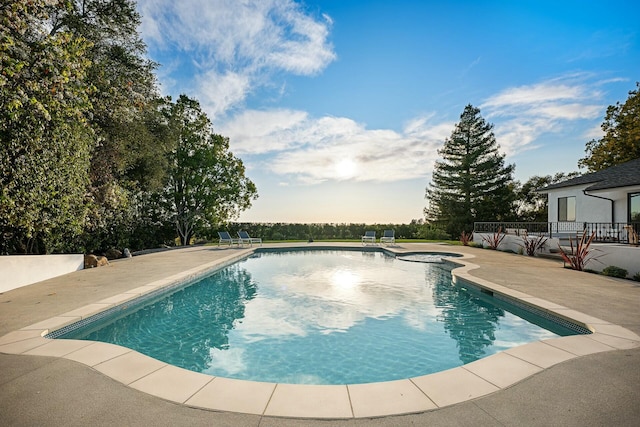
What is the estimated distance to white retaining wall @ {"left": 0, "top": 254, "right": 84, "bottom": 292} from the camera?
691cm

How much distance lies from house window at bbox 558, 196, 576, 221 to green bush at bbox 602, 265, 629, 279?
10079 millimetres

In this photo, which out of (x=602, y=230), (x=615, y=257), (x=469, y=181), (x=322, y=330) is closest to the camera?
(x=322, y=330)

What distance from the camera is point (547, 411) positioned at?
7.89 feet

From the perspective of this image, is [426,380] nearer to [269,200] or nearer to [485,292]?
[485,292]

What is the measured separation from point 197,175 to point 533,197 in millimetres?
29919

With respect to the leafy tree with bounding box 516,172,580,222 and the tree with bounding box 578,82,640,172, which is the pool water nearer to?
the tree with bounding box 578,82,640,172

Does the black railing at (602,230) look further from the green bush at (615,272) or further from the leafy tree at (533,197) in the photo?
the leafy tree at (533,197)

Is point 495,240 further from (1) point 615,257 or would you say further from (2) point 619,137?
(2) point 619,137

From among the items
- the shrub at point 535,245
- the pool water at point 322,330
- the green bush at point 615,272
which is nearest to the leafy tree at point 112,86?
the pool water at point 322,330

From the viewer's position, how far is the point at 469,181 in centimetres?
2853

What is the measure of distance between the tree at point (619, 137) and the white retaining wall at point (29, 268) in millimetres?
31230

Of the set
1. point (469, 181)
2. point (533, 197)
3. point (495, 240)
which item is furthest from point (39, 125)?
point (533, 197)

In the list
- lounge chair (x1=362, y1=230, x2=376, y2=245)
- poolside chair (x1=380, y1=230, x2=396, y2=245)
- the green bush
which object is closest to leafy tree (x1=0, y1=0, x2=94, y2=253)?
the green bush

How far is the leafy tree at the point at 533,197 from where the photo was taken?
28.2 metres
